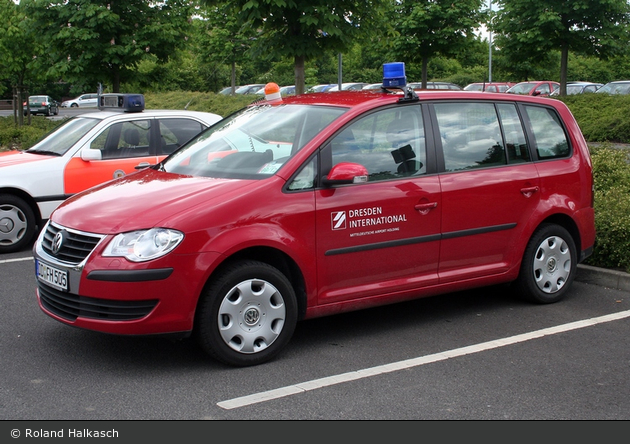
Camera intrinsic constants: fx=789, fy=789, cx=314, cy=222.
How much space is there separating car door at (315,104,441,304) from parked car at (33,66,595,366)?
10 millimetres

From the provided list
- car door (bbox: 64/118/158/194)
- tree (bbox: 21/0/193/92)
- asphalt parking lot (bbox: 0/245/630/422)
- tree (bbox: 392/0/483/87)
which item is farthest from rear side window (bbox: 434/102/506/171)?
tree (bbox: 392/0/483/87)

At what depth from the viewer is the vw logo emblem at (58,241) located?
4934 mm

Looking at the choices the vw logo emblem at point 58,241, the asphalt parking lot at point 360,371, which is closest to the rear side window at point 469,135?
the asphalt parking lot at point 360,371

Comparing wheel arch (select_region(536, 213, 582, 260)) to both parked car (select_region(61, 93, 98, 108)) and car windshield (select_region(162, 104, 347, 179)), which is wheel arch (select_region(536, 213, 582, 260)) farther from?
parked car (select_region(61, 93, 98, 108))

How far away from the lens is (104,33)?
1700 cm

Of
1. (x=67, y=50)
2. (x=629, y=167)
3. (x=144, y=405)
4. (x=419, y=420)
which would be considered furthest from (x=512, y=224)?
(x=67, y=50)

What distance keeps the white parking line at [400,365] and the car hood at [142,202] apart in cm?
113

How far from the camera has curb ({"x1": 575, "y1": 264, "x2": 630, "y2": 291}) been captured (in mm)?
7027

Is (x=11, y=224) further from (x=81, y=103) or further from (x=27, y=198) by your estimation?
(x=81, y=103)

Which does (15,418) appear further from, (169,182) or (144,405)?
(169,182)

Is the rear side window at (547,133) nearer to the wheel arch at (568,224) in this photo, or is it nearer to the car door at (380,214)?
the wheel arch at (568,224)

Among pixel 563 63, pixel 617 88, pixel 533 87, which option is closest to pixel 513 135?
pixel 563 63

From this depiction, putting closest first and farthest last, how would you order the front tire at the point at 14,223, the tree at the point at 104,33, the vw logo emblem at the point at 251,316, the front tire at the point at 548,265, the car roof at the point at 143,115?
the vw logo emblem at the point at 251,316 < the front tire at the point at 548,265 < the front tire at the point at 14,223 < the car roof at the point at 143,115 < the tree at the point at 104,33

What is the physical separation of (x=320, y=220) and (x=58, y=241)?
65.5 inches
